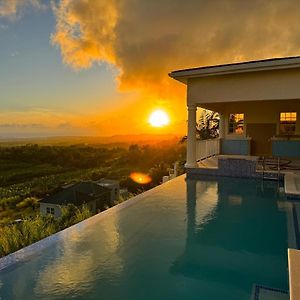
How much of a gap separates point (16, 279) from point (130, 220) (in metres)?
2.98

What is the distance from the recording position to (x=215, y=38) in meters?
14.4

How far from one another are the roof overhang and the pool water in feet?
16.8

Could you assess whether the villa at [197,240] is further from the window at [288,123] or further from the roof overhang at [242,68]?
the window at [288,123]

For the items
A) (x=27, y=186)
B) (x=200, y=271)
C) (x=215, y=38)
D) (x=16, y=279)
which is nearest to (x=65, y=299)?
(x=16, y=279)

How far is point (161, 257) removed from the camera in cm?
461

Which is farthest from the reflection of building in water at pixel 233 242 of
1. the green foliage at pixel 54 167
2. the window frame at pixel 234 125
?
the green foliage at pixel 54 167

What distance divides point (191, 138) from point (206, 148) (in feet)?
7.64

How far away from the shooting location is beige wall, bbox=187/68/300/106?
33.9 feet

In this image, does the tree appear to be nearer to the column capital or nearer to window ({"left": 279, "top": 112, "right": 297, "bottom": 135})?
window ({"left": 279, "top": 112, "right": 297, "bottom": 135})

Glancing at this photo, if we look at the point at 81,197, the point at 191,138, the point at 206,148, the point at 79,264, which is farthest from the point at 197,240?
the point at 81,197

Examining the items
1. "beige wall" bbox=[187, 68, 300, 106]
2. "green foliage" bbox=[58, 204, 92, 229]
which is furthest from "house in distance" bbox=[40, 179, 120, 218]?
"beige wall" bbox=[187, 68, 300, 106]

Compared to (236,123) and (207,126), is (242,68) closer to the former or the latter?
(236,123)

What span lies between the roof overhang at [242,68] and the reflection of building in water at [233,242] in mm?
4479

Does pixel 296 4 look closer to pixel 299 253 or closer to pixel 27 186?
pixel 299 253
